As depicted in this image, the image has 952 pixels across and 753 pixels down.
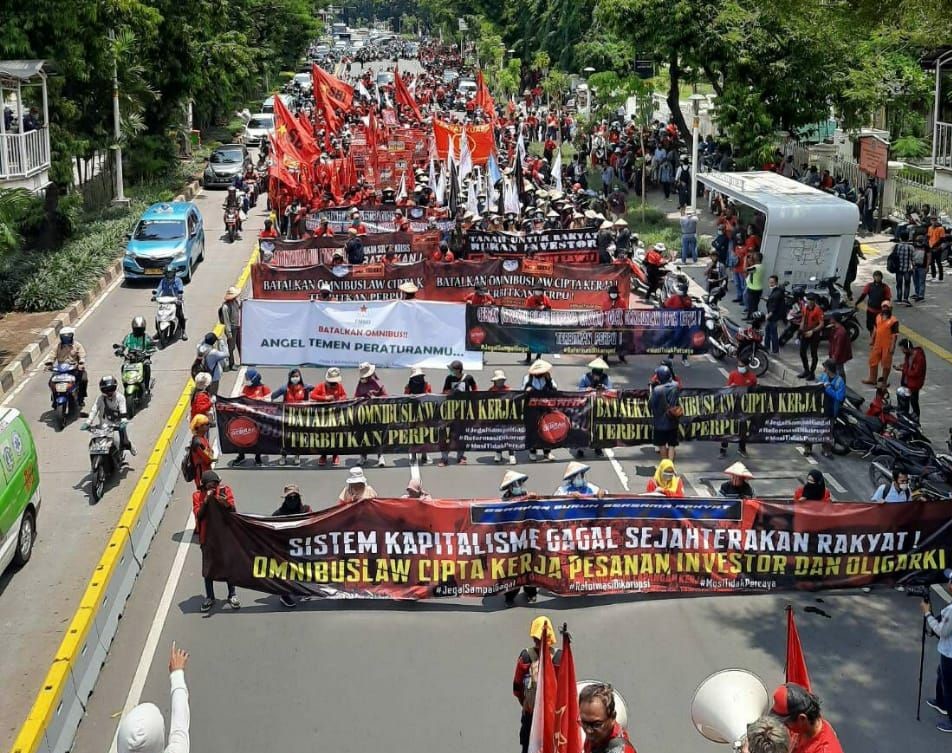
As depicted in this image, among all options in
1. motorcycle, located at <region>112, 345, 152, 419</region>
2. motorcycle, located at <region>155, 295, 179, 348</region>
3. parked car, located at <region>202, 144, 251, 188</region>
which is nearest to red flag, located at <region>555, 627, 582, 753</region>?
motorcycle, located at <region>112, 345, 152, 419</region>

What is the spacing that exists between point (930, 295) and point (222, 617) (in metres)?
17.9

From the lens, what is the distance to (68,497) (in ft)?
51.1

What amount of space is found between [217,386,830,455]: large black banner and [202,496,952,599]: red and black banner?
14.2 ft

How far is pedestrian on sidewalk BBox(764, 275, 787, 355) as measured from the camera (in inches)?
830

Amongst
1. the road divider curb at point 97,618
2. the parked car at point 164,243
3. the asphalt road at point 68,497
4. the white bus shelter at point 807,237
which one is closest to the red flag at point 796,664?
the road divider curb at point 97,618

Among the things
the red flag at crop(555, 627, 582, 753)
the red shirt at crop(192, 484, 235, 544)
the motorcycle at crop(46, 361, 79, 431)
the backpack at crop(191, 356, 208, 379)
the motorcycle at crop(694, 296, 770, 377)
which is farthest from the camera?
the motorcycle at crop(694, 296, 770, 377)

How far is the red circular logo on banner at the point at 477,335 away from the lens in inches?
793

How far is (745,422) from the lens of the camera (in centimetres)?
1625

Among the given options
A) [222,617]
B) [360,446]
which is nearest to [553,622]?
[222,617]

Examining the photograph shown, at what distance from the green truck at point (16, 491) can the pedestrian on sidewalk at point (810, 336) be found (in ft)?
38.5

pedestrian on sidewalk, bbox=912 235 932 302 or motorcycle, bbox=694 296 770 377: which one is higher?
pedestrian on sidewalk, bbox=912 235 932 302

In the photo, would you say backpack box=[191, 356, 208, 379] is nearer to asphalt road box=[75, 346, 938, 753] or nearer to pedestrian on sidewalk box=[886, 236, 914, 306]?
asphalt road box=[75, 346, 938, 753]

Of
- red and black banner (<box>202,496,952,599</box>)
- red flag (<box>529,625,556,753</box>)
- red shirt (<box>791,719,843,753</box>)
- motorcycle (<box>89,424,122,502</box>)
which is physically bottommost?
motorcycle (<box>89,424,122,502</box>)

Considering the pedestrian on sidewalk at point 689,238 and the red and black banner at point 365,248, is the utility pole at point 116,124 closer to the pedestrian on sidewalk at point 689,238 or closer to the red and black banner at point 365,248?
the red and black banner at point 365,248
